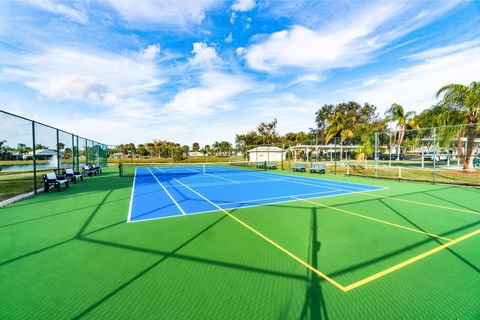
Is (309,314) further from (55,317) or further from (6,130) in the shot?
(6,130)

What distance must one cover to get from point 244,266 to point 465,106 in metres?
23.5

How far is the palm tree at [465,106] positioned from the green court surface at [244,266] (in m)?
13.8

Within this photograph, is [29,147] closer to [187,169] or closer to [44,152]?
[44,152]

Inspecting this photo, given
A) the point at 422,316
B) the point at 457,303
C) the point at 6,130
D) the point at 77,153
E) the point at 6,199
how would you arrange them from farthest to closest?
the point at 77,153 < the point at 6,130 < the point at 6,199 < the point at 457,303 < the point at 422,316

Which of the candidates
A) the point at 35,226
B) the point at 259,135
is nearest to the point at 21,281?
the point at 35,226

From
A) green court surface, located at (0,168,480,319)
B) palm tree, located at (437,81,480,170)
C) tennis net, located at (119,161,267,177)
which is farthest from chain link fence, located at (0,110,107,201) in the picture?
palm tree, located at (437,81,480,170)

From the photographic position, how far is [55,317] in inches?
103

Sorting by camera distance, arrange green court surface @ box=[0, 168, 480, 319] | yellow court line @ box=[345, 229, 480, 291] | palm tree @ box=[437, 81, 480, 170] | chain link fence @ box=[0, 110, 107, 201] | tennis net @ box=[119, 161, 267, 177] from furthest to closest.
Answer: tennis net @ box=[119, 161, 267, 177], palm tree @ box=[437, 81, 480, 170], chain link fence @ box=[0, 110, 107, 201], yellow court line @ box=[345, 229, 480, 291], green court surface @ box=[0, 168, 480, 319]

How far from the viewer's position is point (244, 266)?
3719 millimetres

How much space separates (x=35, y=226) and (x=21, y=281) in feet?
10.5

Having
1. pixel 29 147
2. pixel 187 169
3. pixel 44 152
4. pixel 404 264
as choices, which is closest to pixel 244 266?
pixel 404 264

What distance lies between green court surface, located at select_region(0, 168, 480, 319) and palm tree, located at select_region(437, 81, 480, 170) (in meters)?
13.8

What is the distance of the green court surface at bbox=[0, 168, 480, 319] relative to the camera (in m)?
2.76

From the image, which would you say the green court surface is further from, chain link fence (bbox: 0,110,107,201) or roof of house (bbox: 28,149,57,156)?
roof of house (bbox: 28,149,57,156)
